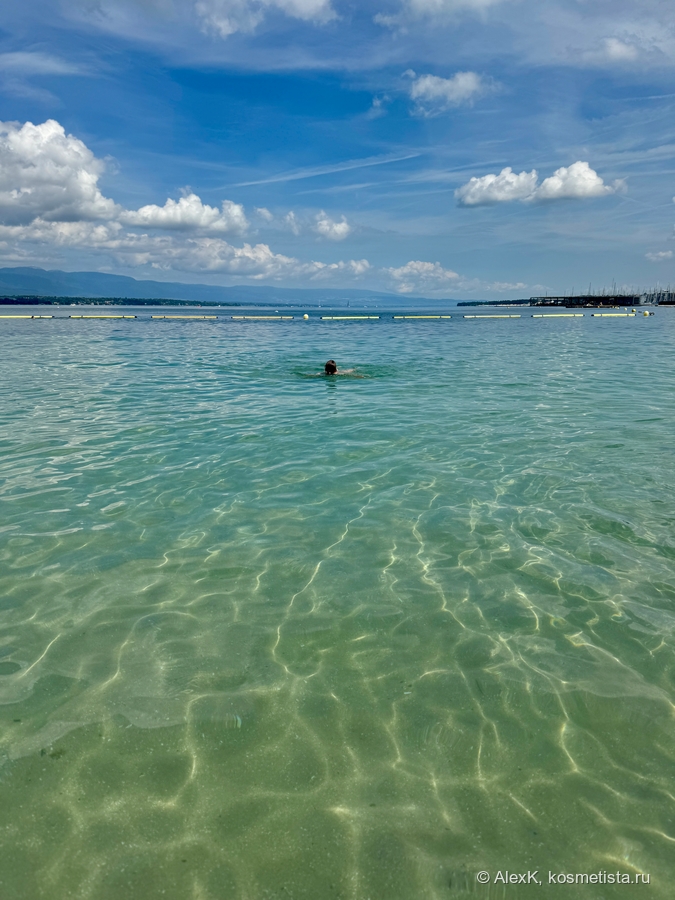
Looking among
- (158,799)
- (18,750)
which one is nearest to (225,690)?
(158,799)

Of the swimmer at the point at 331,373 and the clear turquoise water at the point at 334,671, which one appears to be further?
the swimmer at the point at 331,373

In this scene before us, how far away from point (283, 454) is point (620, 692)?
6.99 meters

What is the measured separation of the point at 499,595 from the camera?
16.8 feet

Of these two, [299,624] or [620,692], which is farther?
[299,624]

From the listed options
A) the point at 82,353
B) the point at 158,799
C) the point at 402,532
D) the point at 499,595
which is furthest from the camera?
the point at 82,353

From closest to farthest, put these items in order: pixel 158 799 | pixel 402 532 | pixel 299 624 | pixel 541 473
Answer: pixel 158 799 < pixel 299 624 < pixel 402 532 < pixel 541 473

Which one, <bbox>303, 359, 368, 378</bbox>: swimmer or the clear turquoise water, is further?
<bbox>303, 359, 368, 378</bbox>: swimmer

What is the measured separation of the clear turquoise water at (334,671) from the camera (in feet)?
9.08

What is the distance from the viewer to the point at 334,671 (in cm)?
409

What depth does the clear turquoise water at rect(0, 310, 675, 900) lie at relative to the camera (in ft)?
9.08

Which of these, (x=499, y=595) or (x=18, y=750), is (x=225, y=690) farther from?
(x=499, y=595)

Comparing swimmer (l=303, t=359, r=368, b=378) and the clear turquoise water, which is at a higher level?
swimmer (l=303, t=359, r=368, b=378)

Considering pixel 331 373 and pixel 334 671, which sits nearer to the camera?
pixel 334 671

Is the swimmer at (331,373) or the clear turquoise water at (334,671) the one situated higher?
the swimmer at (331,373)
